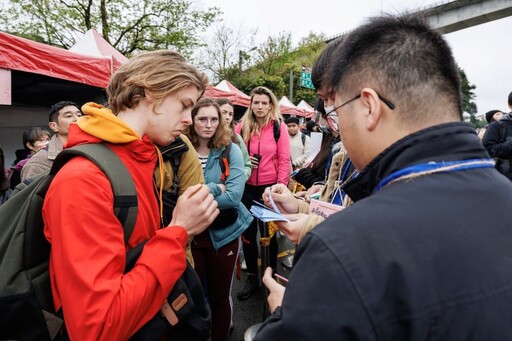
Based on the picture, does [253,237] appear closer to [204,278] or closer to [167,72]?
[204,278]

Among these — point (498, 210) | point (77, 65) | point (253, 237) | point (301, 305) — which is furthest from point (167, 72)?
point (77, 65)

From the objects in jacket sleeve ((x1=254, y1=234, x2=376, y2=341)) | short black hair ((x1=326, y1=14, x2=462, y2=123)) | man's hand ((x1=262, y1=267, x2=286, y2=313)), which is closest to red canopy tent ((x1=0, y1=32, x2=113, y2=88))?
man's hand ((x1=262, y1=267, x2=286, y2=313))

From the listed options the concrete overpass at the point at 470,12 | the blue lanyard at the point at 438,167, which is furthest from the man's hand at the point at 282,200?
the concrete overpass at the point at 470,12

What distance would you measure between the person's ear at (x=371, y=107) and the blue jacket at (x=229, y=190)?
168 centimetres

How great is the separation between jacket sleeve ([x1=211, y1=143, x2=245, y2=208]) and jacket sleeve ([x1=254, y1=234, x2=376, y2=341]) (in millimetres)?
1825

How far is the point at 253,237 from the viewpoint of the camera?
11.7 feet

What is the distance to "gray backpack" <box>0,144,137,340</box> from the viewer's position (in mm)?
1107

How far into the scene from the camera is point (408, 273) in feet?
1.97

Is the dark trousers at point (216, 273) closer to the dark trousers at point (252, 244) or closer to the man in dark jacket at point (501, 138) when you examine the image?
the dark trousers at point (252, 244)

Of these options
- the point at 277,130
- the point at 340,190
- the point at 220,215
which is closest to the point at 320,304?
the point at 340,190

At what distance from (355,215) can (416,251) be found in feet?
0.43

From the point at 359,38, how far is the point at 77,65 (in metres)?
5.49

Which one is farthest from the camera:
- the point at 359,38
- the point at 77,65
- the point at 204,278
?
the point at 77,65

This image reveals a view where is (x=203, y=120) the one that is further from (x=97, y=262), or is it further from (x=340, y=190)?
(x=97, y=262)
